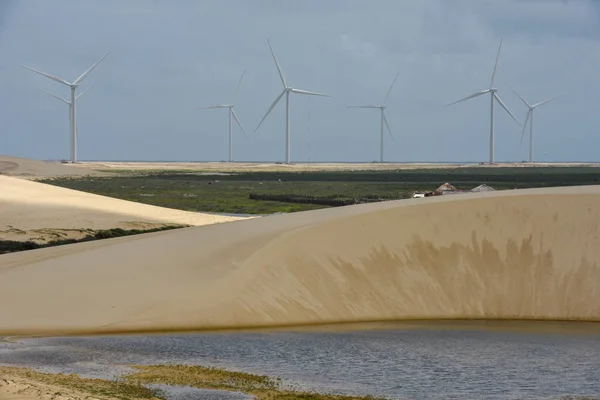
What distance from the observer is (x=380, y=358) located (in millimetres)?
28141

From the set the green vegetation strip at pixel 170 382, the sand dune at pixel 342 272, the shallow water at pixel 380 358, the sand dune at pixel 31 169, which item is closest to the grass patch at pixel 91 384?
the green vegetation strip at pixel 170 382

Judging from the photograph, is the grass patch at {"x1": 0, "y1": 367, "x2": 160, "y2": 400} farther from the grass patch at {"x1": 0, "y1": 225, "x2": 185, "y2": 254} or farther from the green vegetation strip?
the grass patch at {"x1": 0, "y1": 225, "x2": 185, "y2": 254}

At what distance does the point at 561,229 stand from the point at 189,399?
69.7 ft

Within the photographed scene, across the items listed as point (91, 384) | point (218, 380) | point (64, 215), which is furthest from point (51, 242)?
point (91, 384)

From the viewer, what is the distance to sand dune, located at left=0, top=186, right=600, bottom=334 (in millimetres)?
33531

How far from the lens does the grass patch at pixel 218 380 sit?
73.5ft

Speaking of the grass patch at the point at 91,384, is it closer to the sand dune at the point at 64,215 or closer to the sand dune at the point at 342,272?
the sand dune at the point at 342,272

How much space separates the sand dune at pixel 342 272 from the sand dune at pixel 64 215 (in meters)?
18.6

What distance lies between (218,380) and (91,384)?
328 centimetres

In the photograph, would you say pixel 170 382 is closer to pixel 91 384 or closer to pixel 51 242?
pixel 91 384

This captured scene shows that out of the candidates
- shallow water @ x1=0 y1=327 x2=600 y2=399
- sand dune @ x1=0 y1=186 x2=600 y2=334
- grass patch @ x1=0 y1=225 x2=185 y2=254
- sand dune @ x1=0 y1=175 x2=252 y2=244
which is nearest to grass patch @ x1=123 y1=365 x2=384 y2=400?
shallow water @ x1=0 y1=327 x2=600 y2=399

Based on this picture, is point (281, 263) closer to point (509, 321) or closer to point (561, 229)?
point (509, 321)

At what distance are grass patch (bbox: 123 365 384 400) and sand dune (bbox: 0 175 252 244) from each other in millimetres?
32230

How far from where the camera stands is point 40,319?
32.1 metres
